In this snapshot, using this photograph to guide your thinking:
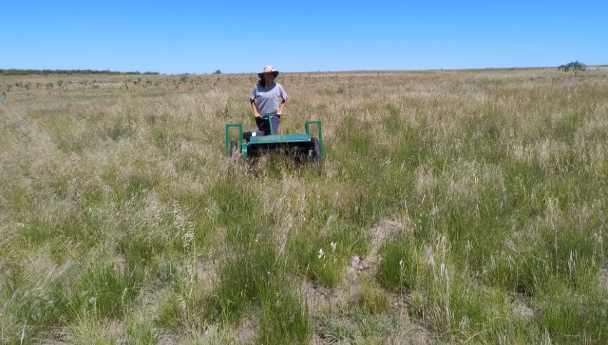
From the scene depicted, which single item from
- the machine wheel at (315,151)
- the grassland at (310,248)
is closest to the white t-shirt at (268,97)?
the grassland at (310,248)

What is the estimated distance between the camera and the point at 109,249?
330 cm

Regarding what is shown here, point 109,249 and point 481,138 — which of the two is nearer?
point 109,249

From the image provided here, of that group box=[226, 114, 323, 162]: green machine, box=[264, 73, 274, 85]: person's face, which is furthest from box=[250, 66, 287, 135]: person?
box=[226, 114, 323, 162]: green machine

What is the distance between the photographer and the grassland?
7.54 ft

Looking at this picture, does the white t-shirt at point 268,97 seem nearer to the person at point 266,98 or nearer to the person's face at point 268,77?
the person at point 266,98

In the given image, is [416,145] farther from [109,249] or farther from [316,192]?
[109,249]

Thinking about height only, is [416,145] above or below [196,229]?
above

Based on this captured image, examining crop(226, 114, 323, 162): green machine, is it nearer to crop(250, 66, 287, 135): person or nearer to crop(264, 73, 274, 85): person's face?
crop(250, 66, 287, 135): person

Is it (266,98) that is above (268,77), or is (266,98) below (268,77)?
below

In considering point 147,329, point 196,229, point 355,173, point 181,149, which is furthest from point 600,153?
point 181,149

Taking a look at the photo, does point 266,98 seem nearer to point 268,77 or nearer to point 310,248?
point 268,77

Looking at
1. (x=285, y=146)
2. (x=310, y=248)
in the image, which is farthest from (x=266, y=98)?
(x=310, y=248)

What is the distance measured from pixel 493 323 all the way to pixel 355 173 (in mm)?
3082

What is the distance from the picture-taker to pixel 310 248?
10.4 ft
